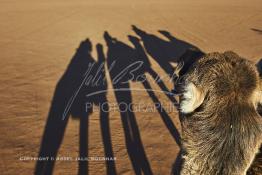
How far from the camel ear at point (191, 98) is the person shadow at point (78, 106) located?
4.39 metres

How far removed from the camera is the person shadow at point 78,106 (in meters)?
6.32

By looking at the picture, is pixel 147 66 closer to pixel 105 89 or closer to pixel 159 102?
pixel 105 89

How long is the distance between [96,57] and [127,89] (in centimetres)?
354

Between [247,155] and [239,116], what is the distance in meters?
0.21

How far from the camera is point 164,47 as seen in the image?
46.2 ft

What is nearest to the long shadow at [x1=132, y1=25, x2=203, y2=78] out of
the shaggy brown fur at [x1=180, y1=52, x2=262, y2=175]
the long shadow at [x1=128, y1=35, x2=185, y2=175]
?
the long shadow at [x1=128, y1=35, x2=185, y2=175]

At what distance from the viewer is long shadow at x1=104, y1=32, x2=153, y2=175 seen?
6198 millimetres

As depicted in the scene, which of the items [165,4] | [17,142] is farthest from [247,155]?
[165,4]

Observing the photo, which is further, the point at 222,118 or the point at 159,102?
the point at 159,102

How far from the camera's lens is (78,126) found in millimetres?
7309

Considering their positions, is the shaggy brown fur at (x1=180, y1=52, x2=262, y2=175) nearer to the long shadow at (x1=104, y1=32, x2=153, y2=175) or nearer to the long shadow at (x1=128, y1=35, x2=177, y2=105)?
the long shadow at (x1=104, y1=32, x2=153, y2=175)

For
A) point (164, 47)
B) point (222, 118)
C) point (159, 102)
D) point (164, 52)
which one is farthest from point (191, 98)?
point (164, 47)

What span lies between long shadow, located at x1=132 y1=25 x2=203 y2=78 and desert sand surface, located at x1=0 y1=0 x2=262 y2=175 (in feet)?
0.91

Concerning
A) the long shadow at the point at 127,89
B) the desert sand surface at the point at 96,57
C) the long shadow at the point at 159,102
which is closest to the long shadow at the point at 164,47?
the desert sand surface at the point at 96,57
